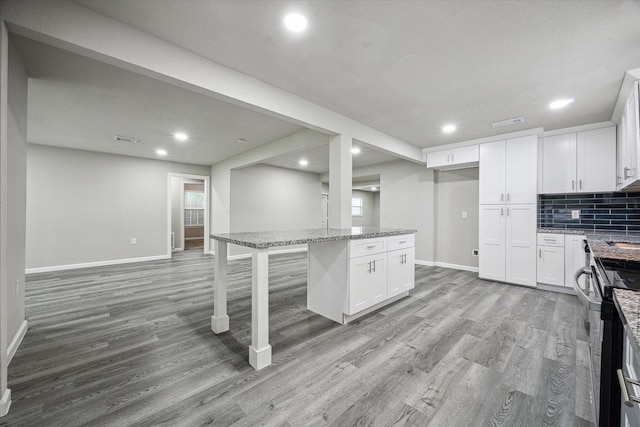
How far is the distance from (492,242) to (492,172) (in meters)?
1.14

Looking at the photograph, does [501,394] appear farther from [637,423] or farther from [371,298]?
[371,298]

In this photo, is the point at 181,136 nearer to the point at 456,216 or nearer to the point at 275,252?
the point at 275,252

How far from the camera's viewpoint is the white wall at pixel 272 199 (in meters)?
6.36

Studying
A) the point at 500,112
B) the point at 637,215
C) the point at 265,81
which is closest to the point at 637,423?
the point at 265,81

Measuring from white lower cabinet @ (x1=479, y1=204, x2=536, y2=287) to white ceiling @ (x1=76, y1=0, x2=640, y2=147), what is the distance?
1560mm

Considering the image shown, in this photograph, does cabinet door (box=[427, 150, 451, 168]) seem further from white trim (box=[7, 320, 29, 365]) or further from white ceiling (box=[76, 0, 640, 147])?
white trim (box=[7, 320, 29, 365])

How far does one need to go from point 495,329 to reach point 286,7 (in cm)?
320

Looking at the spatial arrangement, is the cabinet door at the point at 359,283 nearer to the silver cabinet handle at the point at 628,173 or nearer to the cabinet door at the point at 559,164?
the silver cabinet handle at the point at 628,173

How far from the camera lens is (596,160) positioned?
11.7 feet

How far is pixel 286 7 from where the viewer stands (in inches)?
63.3

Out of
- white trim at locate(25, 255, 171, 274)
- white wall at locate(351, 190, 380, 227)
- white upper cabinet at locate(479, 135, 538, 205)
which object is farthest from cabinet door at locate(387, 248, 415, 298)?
white wall at locate(351, 190, 380, 227)

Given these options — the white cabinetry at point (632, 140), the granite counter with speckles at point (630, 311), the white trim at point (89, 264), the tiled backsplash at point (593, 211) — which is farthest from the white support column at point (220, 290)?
the tiled backsplash at point (593, 211)

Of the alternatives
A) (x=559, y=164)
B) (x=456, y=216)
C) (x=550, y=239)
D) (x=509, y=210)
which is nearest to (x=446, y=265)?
(x=456, y=216)

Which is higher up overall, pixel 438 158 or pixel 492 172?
pixel 438 158
